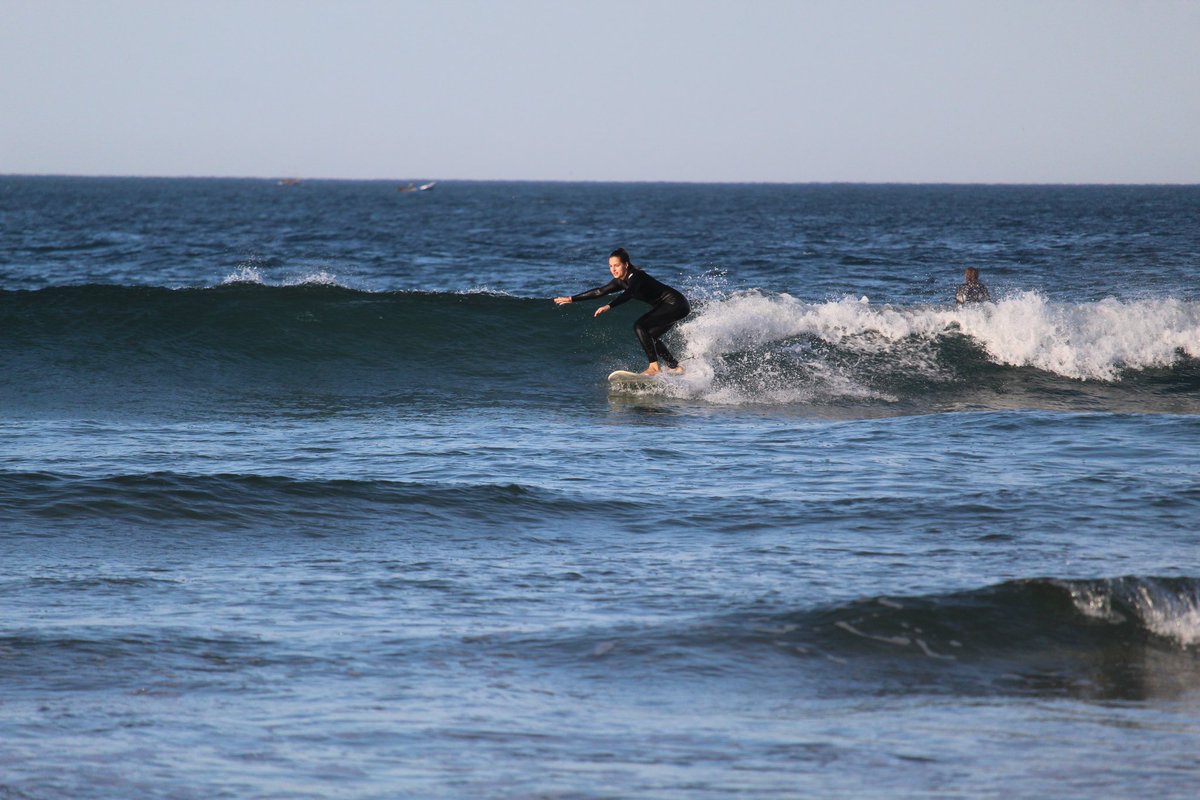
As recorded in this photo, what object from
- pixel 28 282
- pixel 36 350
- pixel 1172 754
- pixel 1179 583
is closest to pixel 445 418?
pixel 36 350

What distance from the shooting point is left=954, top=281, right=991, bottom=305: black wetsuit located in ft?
59.4

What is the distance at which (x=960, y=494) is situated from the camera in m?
8.44

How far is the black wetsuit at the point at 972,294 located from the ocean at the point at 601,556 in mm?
523

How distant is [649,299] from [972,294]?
6.96m

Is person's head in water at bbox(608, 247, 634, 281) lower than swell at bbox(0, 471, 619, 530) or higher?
higher

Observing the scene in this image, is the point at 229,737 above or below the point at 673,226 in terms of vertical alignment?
below

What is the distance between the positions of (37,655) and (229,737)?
1.46 m

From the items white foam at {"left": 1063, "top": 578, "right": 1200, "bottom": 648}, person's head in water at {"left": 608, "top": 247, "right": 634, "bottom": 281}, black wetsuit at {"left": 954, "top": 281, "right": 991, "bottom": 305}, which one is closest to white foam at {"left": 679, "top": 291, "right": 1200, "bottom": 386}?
black wetsuit at {"left": 954, "top": 281, "right": 991, "bottom": 305}

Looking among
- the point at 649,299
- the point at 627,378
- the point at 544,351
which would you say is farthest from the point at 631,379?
the point at 544,351

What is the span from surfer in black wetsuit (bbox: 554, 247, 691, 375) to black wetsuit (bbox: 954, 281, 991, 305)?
20.5 ft

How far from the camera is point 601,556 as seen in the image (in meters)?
7.10

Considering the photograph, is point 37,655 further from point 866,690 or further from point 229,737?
point 866,690

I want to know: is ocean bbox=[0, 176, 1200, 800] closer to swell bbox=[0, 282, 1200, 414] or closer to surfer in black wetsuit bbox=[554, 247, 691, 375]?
swell bbox=[0, 282, 1200, 414]

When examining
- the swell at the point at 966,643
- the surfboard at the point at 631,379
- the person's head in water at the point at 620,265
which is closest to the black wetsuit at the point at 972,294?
the surfboard at the point at 631,379
